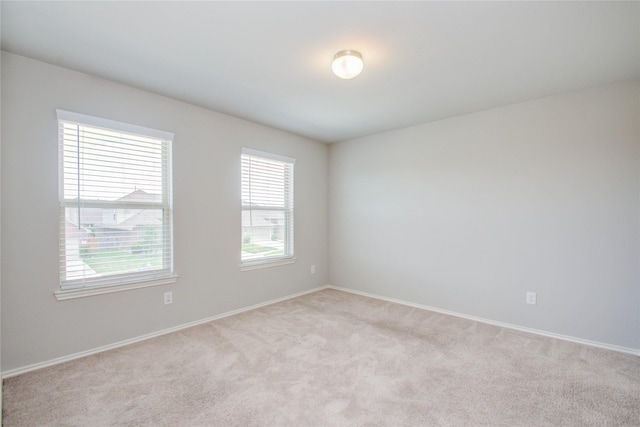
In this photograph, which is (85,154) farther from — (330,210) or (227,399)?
(330,210)

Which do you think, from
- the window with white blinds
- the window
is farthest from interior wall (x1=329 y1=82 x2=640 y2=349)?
the window with white blinds

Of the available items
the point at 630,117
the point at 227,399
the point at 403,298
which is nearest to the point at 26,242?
the point at 227,399

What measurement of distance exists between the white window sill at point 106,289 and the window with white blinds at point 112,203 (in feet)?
0.12

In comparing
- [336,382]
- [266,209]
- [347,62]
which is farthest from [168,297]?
[347,62]

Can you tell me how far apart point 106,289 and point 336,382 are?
2182 mm

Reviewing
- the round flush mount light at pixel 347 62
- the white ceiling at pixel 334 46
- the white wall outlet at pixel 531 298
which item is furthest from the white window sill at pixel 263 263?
the white wall outlet at pixel 531 298

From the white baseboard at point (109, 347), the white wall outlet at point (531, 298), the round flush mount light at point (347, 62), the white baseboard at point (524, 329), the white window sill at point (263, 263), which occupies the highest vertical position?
the round flush mount light at point (347, 62)

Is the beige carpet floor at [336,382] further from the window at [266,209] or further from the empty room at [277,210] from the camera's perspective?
the window at [266,209]

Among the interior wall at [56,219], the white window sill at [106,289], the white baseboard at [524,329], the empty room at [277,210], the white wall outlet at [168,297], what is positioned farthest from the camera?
the white wall outlet at [168,297]

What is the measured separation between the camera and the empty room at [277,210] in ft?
6.29

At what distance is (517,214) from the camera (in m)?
3.27

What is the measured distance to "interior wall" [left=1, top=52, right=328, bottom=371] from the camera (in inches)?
89.9

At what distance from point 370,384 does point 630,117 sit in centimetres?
327

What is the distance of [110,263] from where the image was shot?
2.75 m
